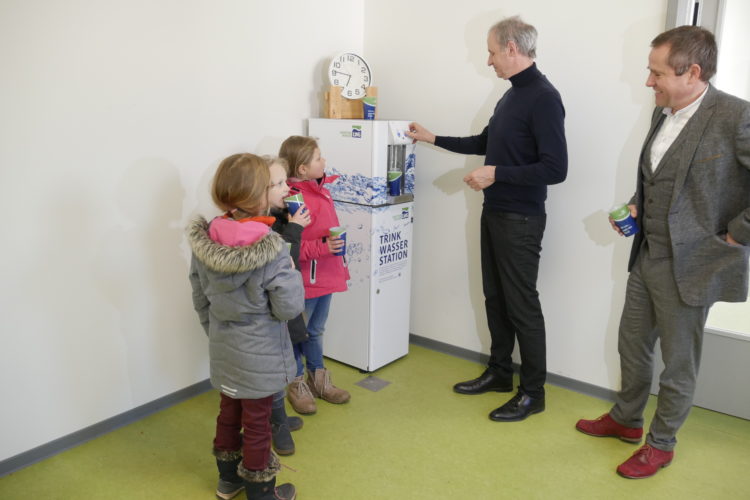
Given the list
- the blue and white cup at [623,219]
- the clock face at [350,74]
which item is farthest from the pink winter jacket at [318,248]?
the blue and white cup at [623,219]

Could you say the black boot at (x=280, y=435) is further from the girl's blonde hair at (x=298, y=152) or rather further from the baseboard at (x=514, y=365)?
the baseboard at (x=514, y=365)

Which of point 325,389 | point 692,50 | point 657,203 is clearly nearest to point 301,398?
point 325,389

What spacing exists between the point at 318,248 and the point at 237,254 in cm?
71

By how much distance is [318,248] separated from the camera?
98.4 inches

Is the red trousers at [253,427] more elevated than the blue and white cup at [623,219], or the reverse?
the blue and white cup at [623,219]

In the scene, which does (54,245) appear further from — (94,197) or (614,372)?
(614,372)

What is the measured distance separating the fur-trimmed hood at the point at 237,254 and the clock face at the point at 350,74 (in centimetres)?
162

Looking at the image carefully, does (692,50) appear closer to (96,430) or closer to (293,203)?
(293,203)

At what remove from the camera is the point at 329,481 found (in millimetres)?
2268

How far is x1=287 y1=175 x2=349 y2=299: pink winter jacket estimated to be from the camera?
2516 mm

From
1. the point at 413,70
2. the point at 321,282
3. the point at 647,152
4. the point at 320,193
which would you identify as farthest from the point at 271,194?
the point at 413,70

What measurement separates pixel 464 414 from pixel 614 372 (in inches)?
31.7

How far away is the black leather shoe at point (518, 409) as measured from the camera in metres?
2.75

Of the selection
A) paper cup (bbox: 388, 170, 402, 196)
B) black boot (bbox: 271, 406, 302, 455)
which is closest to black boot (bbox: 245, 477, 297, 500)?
black boot (bbox: 271, 406, 302, 455)
